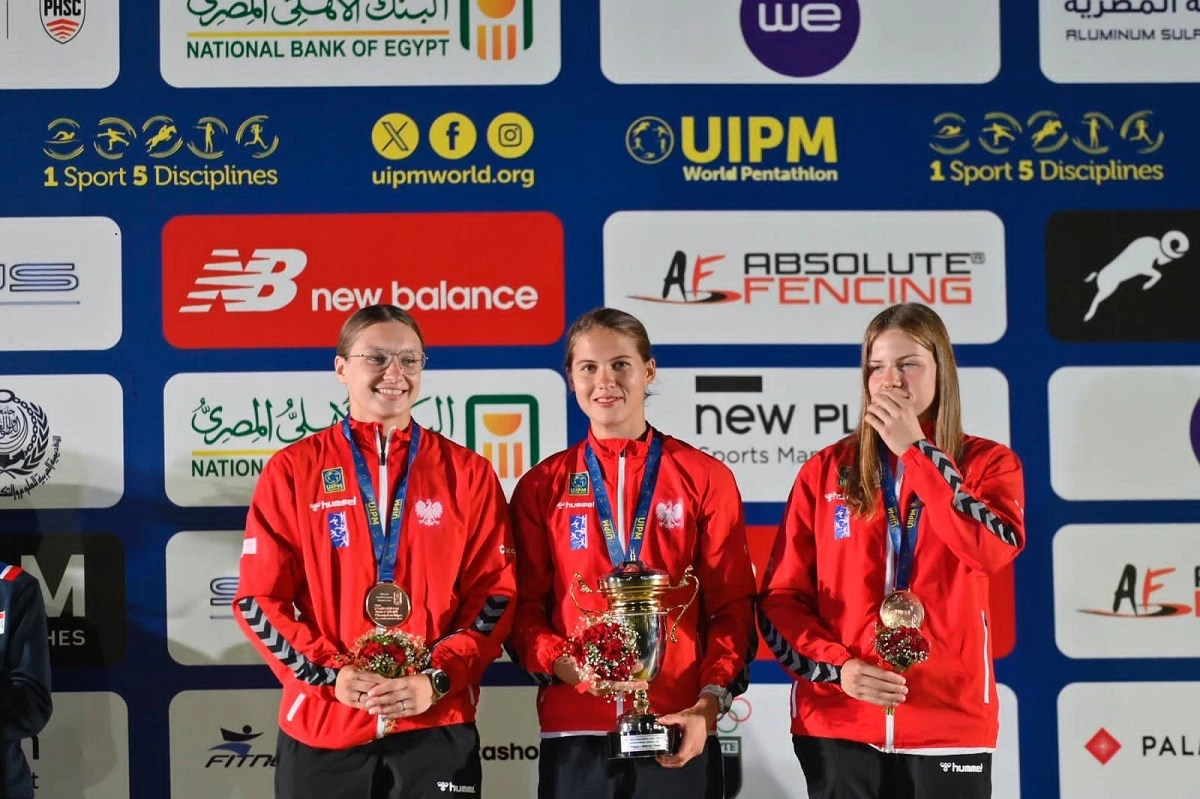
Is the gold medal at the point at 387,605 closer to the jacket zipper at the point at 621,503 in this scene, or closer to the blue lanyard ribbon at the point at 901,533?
the jacket zipper at the point at 621,503

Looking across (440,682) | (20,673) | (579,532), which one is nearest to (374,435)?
(579,532)

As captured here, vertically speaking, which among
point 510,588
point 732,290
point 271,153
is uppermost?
point 271,153

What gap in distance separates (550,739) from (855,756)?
78 centimetres

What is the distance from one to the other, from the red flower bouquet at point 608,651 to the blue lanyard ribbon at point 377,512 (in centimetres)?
55

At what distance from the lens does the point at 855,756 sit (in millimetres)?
3225

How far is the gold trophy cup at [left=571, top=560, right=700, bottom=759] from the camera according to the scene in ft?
10.3

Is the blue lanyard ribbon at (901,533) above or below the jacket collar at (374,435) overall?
below

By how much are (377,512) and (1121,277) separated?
8.95ft

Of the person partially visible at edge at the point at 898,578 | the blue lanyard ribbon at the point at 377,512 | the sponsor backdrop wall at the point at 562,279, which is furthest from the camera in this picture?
the sponsor backdrop wall at the point at 562,279

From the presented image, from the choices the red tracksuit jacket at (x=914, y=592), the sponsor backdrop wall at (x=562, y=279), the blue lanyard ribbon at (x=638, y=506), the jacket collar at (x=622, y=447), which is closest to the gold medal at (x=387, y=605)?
the blue lanyard ribbon at (x=638, y=506)

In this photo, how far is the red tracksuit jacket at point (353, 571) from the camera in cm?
324

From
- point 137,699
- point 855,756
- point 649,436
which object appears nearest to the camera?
point 855,756

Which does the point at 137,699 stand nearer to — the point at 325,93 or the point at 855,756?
the point at 325,93

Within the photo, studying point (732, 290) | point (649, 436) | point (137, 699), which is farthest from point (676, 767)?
point (137, 699)
